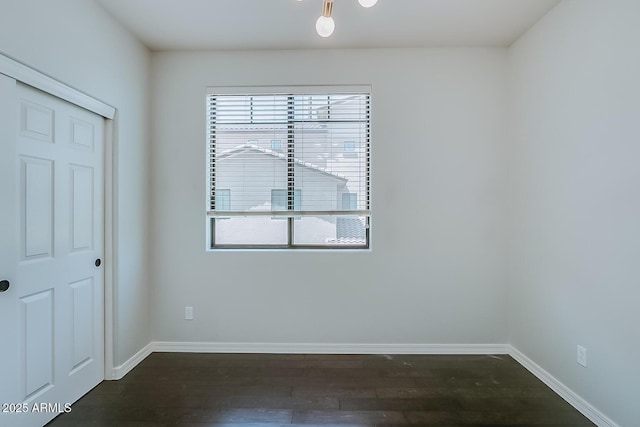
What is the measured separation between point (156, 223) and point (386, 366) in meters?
2.54

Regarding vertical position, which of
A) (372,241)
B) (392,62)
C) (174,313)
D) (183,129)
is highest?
(392,62)

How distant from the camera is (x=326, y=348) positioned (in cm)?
281

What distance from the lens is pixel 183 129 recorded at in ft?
9.38

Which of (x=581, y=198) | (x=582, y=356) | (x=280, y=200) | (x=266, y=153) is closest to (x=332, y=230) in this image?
(x=280, y=200)

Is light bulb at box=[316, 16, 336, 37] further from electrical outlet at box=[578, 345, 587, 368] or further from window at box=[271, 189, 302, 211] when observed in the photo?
electrical outlet at box=[578, 345, 587, 368]

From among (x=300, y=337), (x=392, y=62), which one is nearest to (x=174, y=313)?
(x=300, y=337)

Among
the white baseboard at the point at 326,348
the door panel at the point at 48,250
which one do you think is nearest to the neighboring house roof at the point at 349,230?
the white baseboard at the point at 326,348

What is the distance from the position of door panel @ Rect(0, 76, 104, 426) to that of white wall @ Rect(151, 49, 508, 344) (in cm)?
66

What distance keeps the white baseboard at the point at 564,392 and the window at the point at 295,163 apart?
1.70m

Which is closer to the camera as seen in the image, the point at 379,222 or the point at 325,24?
the point at 325,24

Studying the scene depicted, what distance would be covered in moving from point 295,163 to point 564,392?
2848mm

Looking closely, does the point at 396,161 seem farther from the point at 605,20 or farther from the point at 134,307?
the point at 134,307

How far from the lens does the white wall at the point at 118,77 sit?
1701mm

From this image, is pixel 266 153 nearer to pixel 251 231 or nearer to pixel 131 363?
pixel 251 231
